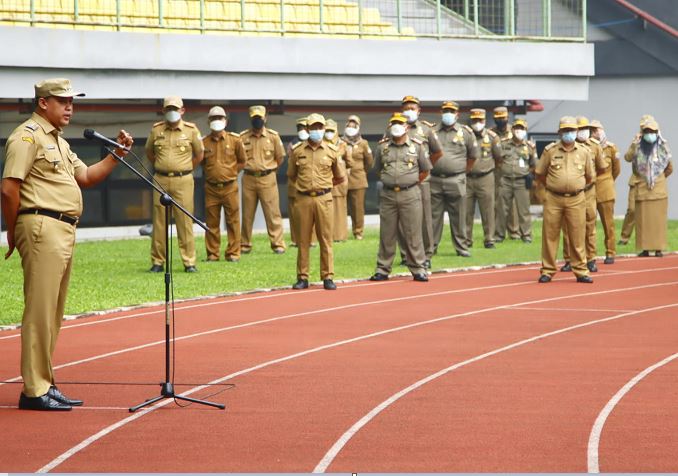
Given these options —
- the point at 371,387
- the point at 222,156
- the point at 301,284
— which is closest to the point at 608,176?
the point at 222,156

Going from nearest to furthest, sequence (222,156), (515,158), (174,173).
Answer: (174,173)
(222,156)
(515,158)

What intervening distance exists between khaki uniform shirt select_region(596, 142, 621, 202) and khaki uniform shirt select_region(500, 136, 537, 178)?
3.91 m

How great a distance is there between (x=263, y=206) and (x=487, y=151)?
4280mm

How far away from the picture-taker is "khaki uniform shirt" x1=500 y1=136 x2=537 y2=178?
92.3 ft

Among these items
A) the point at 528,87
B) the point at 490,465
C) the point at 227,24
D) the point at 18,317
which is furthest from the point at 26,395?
the point at 528,87

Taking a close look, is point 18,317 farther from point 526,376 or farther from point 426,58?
point 426,58

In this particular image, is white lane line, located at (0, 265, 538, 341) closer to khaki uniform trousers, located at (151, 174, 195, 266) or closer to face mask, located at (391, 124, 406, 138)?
face mask, located at (391, 124, 406, 138)

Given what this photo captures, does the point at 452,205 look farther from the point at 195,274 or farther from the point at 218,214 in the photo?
the point at 195,274

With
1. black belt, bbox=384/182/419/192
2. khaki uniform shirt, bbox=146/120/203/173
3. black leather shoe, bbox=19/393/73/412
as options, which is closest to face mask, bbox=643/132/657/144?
black belt, bbox=384/182/419/192

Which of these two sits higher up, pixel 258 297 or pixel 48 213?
pixel 48 213

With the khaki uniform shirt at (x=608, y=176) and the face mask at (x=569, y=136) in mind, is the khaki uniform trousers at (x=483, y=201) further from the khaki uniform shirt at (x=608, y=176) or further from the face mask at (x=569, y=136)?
the face mask at (x=569, y=136)

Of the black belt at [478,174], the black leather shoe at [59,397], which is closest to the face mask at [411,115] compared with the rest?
the black belt at [478,174]

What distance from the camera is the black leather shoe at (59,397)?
10008 mm

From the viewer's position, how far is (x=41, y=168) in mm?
9938
